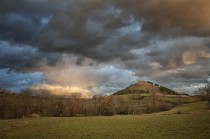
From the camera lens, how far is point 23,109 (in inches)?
7175

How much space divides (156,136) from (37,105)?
514 ft

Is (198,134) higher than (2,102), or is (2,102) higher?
(2,102)

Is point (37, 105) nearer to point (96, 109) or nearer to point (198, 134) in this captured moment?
point (96, 109)

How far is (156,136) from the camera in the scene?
52719 millimetres

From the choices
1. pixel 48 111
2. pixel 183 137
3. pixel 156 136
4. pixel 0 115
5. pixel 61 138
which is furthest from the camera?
pixel 48 111

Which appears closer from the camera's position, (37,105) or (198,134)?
(198,134)

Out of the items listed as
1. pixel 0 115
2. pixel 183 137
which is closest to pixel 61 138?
pixel 183 137

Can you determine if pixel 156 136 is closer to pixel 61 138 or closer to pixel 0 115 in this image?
pixel 61 138

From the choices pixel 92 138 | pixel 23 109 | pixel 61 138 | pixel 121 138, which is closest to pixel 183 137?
pixel 121 138

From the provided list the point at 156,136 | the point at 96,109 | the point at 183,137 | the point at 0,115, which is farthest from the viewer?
the point at 96,109

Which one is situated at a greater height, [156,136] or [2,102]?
[2,102]

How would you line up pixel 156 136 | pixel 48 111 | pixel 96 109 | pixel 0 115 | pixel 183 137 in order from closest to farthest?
pixel 183 137 → pixel 156 136 → pixel 0 115 → pixel 48 111 → pixel 96 109

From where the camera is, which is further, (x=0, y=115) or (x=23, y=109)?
(x=23, y=109)

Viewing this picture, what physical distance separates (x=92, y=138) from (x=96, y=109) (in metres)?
142
